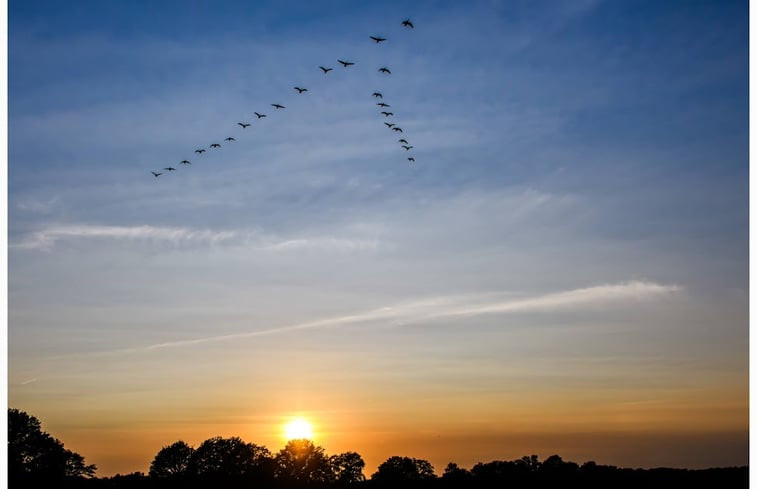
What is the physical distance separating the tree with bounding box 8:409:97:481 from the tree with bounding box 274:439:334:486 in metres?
43.1

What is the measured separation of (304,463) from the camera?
164 meters

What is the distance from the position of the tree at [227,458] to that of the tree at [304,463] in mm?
5004

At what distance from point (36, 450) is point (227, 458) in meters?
38.1

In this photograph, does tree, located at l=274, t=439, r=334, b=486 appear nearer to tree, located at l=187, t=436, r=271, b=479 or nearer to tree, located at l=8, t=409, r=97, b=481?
tree, located at l=187, t=436, r=271, b=479

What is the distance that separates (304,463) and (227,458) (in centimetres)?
1847

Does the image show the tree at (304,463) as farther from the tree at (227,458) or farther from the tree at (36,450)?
the tree at (36,450)

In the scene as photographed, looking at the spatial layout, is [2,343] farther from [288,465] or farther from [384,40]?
[288,465]

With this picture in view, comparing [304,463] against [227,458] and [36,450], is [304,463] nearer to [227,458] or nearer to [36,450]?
[227,458]

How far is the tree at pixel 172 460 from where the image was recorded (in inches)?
5881

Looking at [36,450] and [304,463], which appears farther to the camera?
[304,463]

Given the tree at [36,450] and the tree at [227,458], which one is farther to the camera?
the tree at [227,458]

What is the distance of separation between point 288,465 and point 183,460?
2244cm

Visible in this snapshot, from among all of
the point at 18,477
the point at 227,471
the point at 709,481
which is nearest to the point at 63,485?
the point at 18,477

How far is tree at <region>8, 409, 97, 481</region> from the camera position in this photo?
12312 cm
